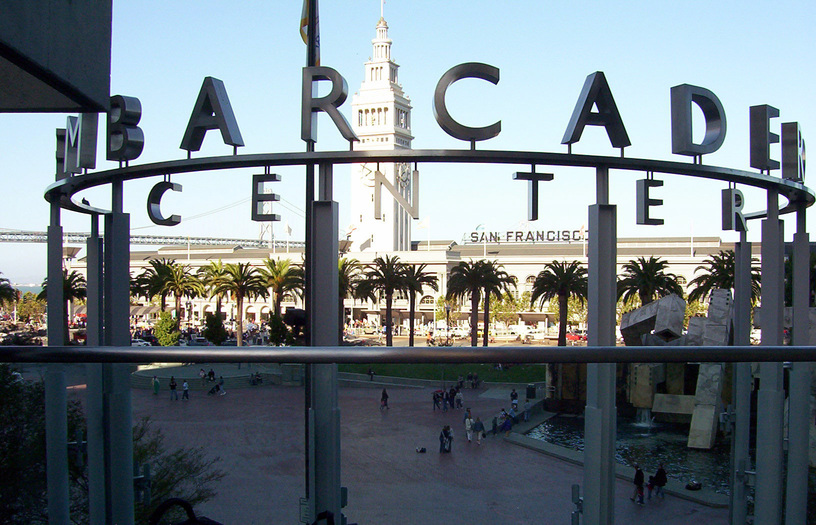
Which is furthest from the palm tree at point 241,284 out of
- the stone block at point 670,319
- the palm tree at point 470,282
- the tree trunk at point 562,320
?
the stone block at point 670,319

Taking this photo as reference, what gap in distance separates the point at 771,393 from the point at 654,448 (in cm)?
107

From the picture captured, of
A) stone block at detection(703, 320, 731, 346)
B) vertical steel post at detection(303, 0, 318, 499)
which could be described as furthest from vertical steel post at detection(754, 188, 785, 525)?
stone block at detection(703, 320, 731, 346)

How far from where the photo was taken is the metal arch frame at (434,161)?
1058 cm

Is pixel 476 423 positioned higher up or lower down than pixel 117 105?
lower down

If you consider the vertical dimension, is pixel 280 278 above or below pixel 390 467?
above

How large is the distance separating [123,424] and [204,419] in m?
2.00

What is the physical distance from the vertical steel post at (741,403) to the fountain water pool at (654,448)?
0.47 feet

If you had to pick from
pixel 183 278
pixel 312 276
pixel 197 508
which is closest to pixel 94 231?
pixel 312 276

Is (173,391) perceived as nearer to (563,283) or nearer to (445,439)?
(445,439)

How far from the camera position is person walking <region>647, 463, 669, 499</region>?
15.6 feet

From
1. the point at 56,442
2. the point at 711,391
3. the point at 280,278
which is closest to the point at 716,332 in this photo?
the point at 711,391

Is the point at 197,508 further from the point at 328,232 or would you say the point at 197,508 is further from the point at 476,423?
the point at 328,232

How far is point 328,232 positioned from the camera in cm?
1012

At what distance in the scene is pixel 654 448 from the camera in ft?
19.3
